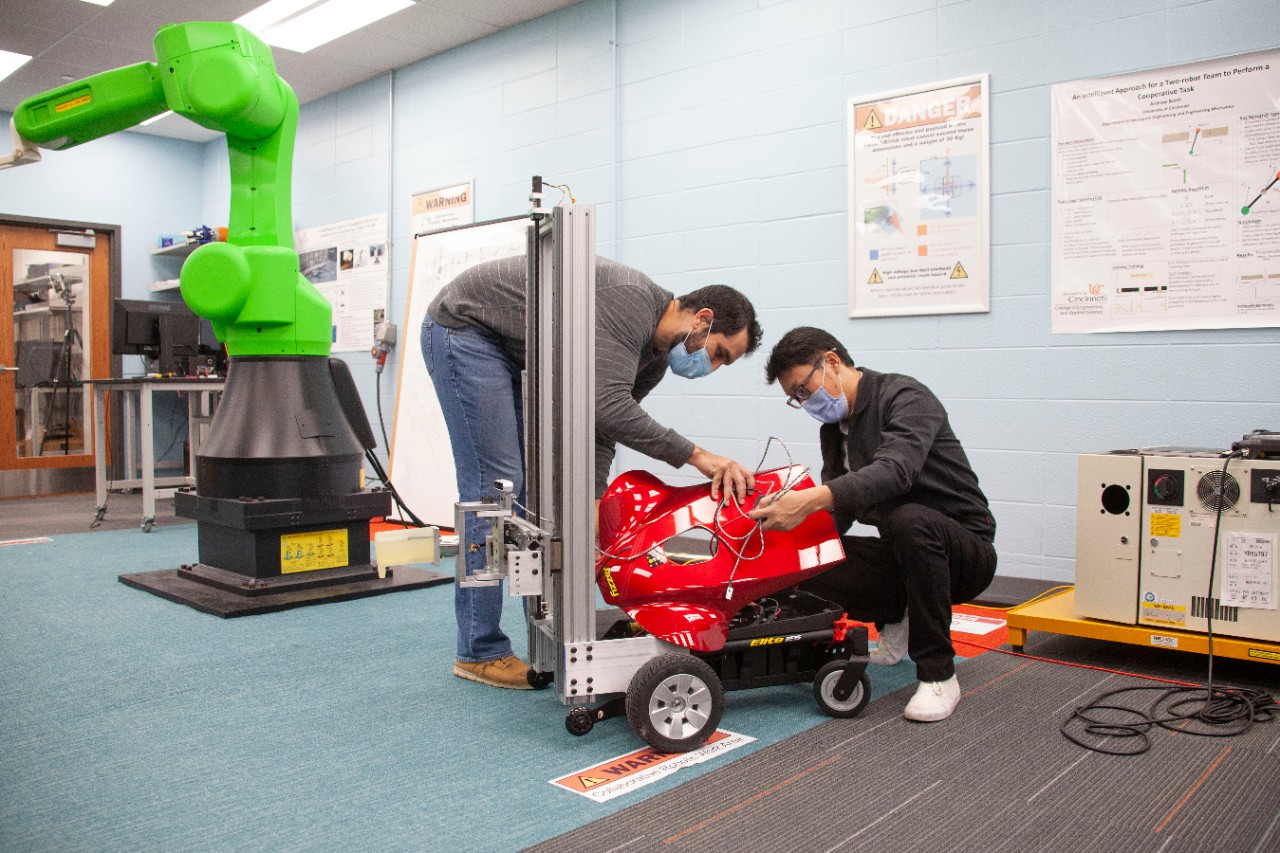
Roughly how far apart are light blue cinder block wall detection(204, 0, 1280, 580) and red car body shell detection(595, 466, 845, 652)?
1.44 meters

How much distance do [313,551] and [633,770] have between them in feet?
6.40

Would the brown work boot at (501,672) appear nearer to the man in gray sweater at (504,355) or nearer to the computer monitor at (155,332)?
the man in gray sweater at (504,355)

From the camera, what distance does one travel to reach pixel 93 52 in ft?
17.7

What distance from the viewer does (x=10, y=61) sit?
5.57m

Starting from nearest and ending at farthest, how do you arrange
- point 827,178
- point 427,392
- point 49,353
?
→ point 827,178
point 427,392
point 49,353

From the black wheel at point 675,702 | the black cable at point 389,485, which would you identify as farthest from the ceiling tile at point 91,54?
the black wheel at point 675,702

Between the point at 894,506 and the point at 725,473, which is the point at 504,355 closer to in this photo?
the point at 725,473

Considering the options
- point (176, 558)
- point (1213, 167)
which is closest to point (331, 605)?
point (176, 558)

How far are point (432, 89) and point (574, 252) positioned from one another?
4036 millimetres

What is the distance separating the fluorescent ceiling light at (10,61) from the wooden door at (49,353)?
123 cm

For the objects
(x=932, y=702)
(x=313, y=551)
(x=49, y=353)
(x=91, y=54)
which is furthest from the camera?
(x=49, y=353)

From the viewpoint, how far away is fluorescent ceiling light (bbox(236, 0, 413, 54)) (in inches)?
185

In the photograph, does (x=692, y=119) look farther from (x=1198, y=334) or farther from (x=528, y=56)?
(x=1198, y=334)

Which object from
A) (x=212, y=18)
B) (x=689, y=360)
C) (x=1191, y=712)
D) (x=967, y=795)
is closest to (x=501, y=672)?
(x=689, y=360)
